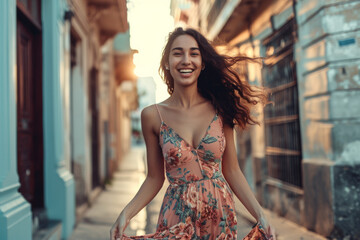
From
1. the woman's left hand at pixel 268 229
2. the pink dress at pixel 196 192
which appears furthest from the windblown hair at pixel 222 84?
the woman's left hand at pixel 268 229

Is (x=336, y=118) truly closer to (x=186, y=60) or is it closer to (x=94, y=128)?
(x=186, y=60)

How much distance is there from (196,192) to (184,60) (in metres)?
0.72

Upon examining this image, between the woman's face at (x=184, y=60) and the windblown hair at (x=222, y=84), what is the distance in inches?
2.6

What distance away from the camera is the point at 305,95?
621 cm

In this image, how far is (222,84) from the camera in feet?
8.13

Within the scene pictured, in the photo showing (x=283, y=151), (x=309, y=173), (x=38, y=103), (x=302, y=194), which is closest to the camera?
(x=38, y=103)

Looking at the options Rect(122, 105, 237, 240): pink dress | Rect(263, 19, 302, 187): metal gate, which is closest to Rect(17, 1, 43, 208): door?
Rect(122, 105, 237, 240): pink dress

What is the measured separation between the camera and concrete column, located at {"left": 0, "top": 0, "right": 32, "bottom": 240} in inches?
132

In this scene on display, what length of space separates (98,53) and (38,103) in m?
5.90

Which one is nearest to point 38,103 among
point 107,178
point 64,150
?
point 64,150

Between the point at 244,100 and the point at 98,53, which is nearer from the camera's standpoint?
the point at 244,100

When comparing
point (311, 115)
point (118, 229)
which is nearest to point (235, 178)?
point (118, 229)

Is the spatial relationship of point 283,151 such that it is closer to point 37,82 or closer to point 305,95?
point 305,95

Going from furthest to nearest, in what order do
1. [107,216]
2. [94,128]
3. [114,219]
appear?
1. [94,128]
2. [107,216]
3. [114,219]
